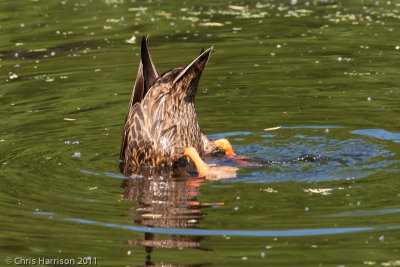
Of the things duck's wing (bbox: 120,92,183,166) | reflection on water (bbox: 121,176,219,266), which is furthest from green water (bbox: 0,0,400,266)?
duck's wing (bbox: 120,92,183,166)

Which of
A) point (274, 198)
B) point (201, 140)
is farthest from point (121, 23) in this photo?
point (274, 198)

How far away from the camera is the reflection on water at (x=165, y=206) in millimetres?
5992

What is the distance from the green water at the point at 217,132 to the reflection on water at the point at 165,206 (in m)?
0.02

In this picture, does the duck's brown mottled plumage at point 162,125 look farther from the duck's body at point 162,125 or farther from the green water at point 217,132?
the green water at point 217,132

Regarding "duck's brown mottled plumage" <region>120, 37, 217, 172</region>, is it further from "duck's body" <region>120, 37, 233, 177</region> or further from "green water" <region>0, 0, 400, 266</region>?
"green water" <region>0, 0, 400, 266</region>

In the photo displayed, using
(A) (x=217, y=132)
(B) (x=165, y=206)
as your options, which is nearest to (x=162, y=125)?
(A) (x=217, y=132)

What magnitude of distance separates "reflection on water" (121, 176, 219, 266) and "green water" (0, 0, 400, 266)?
20mm

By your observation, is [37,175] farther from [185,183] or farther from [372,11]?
[372,11]

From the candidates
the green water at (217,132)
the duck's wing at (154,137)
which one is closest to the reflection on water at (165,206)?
the green water at (217,132)

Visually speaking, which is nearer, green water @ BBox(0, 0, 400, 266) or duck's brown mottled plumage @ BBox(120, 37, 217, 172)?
green water @ BBox(0, 0, 400, 266)

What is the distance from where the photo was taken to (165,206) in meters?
6.73

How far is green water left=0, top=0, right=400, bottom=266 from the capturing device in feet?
19.6

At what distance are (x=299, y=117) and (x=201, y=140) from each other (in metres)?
1.50

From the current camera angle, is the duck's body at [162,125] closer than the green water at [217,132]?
No
